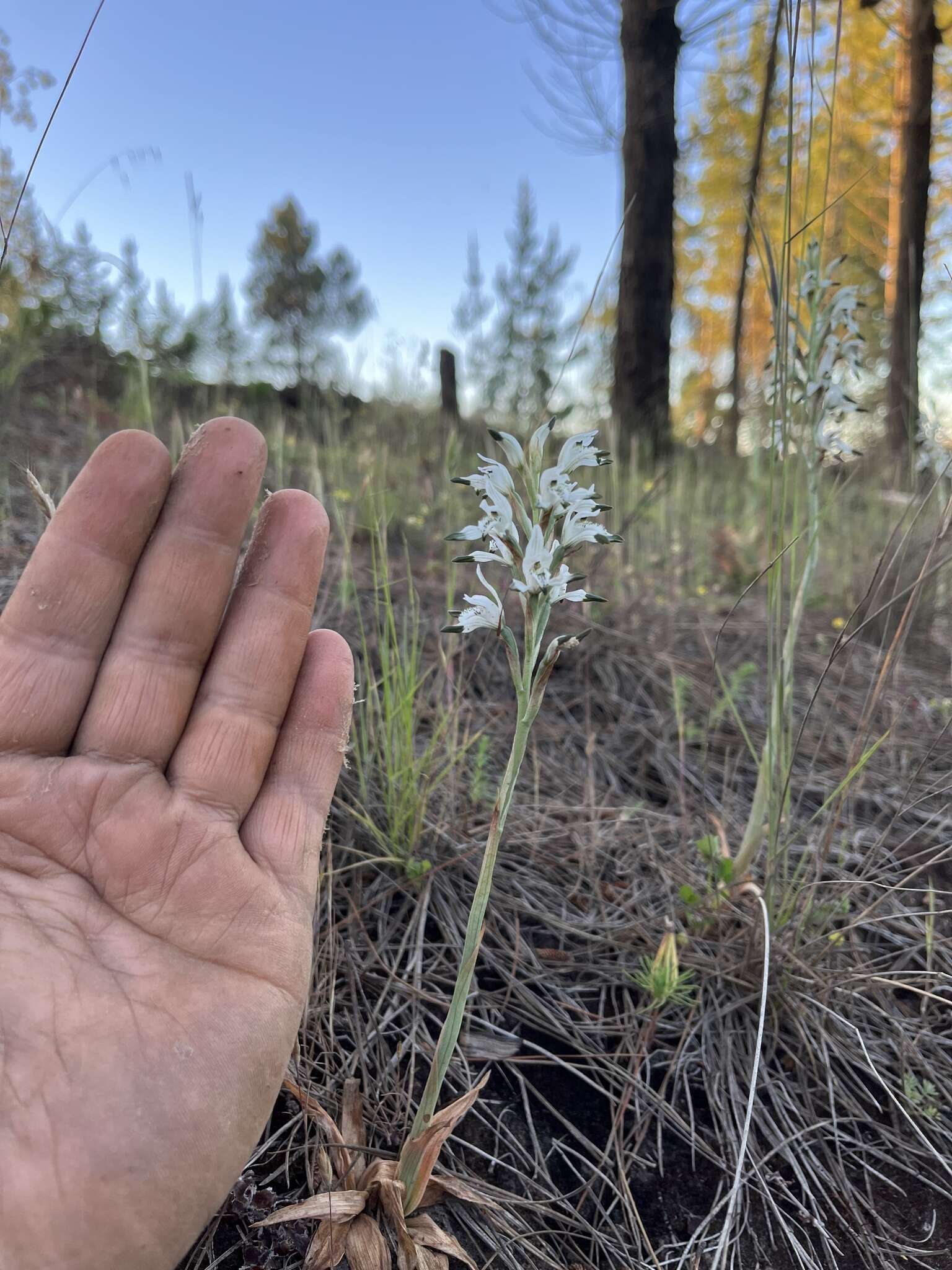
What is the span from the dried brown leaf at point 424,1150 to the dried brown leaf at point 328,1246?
0.12m

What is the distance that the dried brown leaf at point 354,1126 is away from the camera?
1342mm

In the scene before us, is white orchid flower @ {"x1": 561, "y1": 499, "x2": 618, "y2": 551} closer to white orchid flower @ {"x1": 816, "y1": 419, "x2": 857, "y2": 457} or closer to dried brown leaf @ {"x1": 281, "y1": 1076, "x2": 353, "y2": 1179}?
dried brown leaf @ {"x1": 281, "y1": 1076, "x2": 353, "y2": 1179}

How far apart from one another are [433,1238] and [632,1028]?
739 mm

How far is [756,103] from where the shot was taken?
12203 mm

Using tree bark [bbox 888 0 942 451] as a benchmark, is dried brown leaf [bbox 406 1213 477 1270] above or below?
below

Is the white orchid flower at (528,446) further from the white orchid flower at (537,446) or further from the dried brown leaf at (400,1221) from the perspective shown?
the dried brown leaf at (400,1221)

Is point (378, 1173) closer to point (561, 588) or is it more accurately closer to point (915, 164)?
point (561, 588)

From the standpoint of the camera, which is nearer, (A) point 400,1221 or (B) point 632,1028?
(A) point 400,1221

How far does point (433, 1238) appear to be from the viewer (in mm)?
1204

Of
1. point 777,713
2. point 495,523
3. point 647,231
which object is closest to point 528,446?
point 495,523

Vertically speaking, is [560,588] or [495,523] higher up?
[495,523]

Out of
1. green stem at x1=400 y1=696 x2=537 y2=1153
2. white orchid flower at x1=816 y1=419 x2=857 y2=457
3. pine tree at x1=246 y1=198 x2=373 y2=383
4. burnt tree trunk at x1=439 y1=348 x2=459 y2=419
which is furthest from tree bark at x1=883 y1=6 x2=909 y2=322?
pine tree at x1=246 y1=198 x2=373 y2=383

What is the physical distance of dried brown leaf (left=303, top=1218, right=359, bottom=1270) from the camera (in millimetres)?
1188

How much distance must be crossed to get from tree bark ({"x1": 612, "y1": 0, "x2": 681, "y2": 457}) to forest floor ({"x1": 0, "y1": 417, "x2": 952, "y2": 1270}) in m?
5.80
